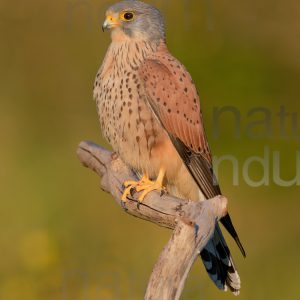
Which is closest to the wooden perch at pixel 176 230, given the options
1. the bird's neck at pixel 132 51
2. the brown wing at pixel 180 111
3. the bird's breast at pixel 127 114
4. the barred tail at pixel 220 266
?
the bird's breast at pixel 127 114

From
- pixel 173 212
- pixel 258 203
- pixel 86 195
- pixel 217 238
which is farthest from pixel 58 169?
pixel 173 212

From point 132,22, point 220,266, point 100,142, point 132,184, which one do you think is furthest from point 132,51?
point 100,142

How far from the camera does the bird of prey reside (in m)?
6.74

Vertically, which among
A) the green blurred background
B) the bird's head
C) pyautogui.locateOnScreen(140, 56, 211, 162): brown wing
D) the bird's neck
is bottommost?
the green blurred background

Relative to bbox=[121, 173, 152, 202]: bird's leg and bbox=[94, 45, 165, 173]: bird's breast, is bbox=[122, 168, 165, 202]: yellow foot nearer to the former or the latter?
bbox=[121, 173, 152, 202]: bird's leg

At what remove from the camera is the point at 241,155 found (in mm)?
9906

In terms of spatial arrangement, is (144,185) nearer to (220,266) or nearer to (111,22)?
(220,266)

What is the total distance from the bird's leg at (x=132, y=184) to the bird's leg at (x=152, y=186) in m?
0.02

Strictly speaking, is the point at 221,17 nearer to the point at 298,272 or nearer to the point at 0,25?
the point at 0,25

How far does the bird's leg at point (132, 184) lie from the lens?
6746mm

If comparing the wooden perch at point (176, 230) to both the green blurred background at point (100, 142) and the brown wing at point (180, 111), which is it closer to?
the brown wing at point (180, 111)

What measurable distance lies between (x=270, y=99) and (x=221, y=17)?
0.98 meters

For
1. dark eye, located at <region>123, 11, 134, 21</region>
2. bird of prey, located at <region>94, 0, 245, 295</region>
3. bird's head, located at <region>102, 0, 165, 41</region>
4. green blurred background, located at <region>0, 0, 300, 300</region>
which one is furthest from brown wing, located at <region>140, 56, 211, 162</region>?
green blurred background, located at <region>0, 0, 300, 300</region>

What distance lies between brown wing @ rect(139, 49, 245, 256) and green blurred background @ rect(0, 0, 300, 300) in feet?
4.94
